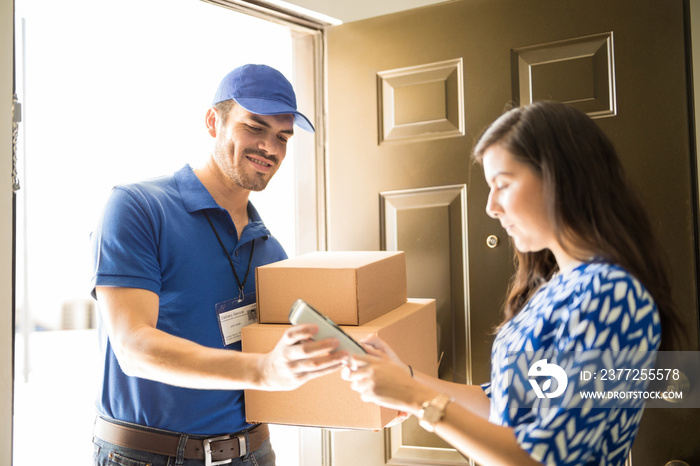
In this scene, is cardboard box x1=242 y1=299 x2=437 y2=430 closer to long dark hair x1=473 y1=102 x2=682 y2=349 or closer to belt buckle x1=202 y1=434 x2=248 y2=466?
belt buckle x1=202 y1=434 x2=248 y2=466

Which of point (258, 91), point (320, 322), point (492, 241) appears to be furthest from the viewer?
point (492, 241)

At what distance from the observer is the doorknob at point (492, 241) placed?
175cm

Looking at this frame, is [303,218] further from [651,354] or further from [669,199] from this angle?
[651,354]

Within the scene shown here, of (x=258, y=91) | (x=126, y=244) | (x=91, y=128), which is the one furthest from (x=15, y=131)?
(x=91, y=128)

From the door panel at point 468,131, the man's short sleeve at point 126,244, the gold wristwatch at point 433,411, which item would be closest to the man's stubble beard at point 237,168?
the man's short sleeve at point 126,244

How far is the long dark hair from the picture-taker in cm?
100

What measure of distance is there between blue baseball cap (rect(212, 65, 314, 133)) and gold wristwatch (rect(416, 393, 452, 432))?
0.85 m

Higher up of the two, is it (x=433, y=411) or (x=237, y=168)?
(x=237, y=168)

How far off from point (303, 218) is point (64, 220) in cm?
321

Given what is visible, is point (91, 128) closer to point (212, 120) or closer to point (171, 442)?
point (212, 120)

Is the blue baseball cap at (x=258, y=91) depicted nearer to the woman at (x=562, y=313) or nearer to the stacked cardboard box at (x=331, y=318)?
the stacked cardboard box at (x=331, y=318)

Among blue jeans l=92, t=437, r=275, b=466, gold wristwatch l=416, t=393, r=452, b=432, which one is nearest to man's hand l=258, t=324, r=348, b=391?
gold wristwatch l=416, t=393, r=452, b=432

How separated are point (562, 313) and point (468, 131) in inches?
37.5

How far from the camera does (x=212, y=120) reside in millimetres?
1555
